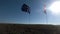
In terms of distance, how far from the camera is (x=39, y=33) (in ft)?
61.6

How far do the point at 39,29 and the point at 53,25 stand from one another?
4.26 feet

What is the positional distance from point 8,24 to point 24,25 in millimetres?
1404

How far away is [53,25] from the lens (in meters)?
18.6

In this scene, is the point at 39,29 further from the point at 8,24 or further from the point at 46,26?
the point at 8,24

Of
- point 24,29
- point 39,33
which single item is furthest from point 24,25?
point 39,33

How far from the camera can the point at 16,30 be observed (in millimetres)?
18578

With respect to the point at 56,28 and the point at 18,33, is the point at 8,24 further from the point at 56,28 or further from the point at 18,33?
the point at 56,28

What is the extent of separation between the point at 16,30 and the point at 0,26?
1.47m

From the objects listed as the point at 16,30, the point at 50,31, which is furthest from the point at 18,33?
the point at 50,31

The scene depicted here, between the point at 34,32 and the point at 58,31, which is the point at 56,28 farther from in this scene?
the point at 34,32

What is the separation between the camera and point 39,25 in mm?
18672

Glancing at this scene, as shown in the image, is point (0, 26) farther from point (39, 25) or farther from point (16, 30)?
point (39, 25)

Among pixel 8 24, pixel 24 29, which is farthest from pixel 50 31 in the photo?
pixel 8 24

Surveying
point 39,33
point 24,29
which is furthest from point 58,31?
point 24,29
